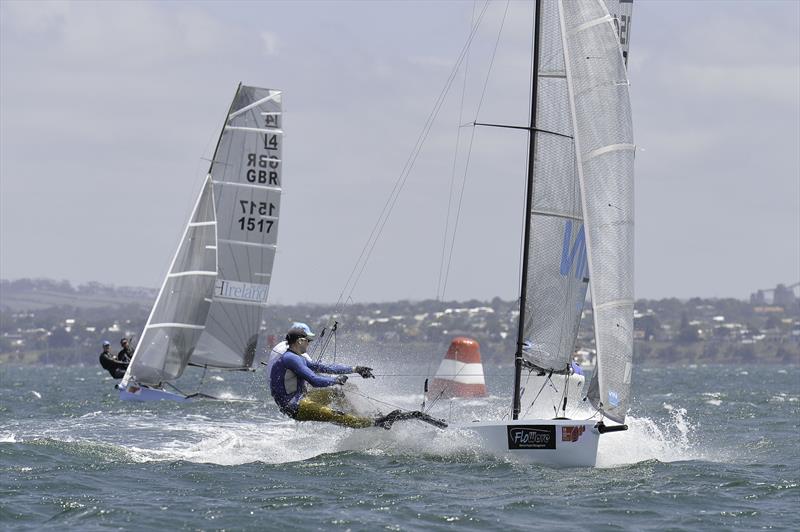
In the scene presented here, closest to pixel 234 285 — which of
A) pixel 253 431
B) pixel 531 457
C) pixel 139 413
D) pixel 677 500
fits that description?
pixel 139 413

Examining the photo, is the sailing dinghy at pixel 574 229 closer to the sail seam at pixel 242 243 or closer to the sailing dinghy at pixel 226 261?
the sailing dinghy at pixel 226 261

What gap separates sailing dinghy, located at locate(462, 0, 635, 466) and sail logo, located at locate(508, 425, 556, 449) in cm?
1

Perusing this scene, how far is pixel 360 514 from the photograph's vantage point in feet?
40.3

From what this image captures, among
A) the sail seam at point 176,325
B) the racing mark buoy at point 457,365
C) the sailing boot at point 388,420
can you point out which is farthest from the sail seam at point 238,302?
the sailing boot at point 388,420

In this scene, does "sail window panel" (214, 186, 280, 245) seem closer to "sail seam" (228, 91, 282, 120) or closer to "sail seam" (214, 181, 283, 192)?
"sail seam" (214, 181, 283, 192)

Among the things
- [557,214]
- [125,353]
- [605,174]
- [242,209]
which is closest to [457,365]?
[242,209]

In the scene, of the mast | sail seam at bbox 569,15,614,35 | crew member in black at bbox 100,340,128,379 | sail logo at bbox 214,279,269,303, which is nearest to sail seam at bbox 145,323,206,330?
sail logo at bbox 214,279,269,303

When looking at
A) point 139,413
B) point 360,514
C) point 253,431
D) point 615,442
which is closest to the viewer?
point 360,514

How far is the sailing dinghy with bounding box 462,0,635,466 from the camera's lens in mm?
15805

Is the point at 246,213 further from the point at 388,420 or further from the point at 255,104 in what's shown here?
the point at 388,420

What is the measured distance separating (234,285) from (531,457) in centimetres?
1465

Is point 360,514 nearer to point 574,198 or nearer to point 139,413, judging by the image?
point 574,198

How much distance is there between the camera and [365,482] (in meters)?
14.1

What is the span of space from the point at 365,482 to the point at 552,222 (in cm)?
432
